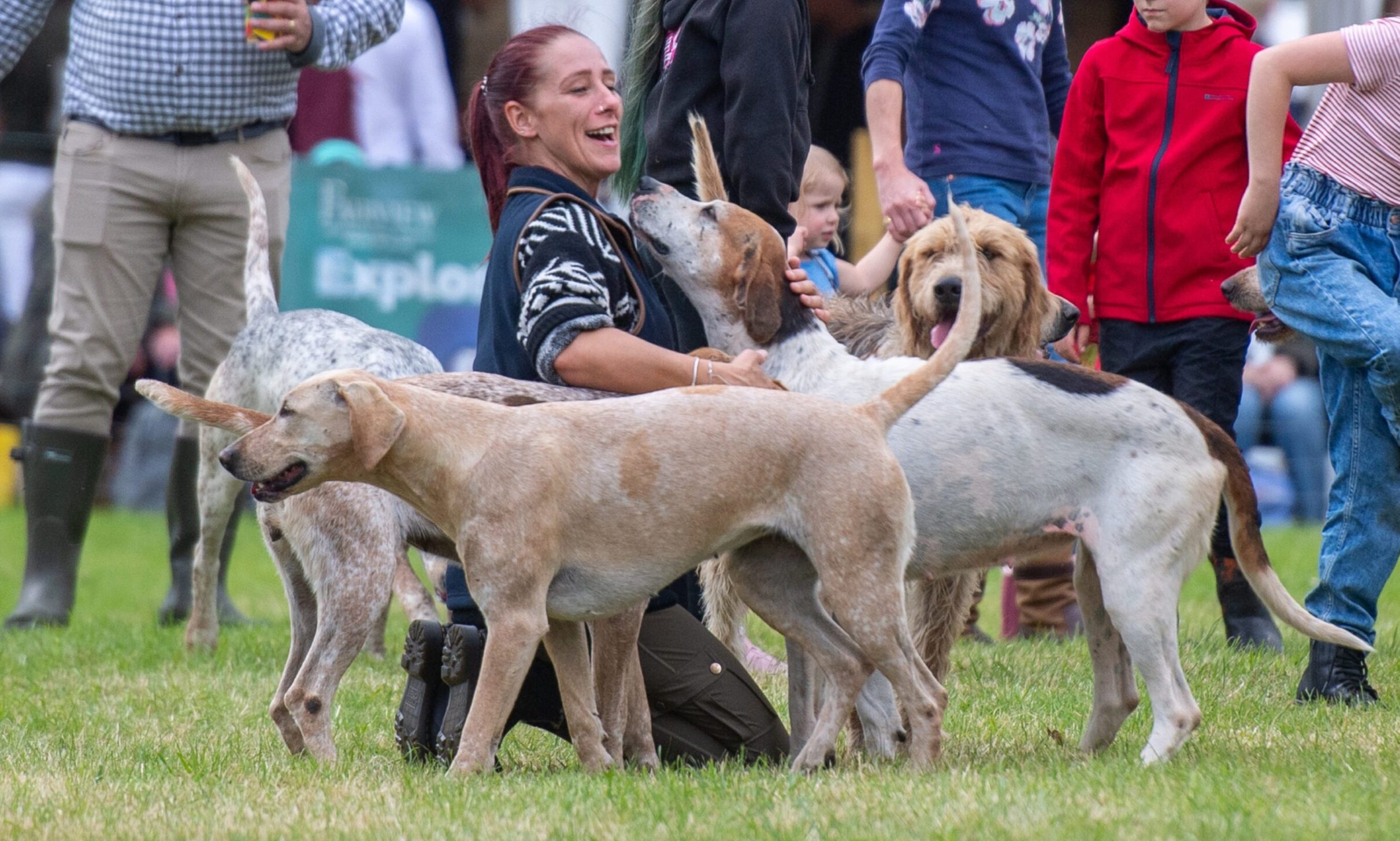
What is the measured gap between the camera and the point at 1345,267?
14.4 ft

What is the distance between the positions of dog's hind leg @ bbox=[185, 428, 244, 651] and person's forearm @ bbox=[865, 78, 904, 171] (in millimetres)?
2326

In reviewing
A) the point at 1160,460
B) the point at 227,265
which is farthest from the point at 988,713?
the point at 227,265

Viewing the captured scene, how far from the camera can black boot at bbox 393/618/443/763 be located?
404 cm

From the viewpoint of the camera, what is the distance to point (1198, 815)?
3.04 m

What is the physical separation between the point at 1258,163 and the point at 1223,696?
4.90 ft

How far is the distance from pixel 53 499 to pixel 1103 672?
4.16 metres

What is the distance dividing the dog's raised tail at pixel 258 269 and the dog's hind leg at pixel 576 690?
215 centimetres

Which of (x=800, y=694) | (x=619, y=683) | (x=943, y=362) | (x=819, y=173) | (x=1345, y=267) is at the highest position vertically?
(x=1345, y=267)

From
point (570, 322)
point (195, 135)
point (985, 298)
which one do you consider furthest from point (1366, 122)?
point (195, 135)

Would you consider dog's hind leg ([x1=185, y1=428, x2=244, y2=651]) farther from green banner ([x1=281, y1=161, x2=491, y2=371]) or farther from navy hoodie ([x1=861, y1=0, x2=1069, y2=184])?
green banner ([x1=281, y1=161, x2=491, y2=371])

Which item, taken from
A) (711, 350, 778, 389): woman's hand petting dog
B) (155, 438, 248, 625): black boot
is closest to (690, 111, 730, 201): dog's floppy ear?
(711, 350, 778, 389): woman's hand petting dog

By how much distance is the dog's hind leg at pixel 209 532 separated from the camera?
5.61m

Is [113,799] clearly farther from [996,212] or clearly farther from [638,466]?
[996,212]

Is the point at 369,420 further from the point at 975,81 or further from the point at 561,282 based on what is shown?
the point at 975,81
